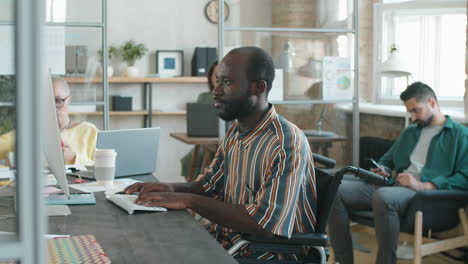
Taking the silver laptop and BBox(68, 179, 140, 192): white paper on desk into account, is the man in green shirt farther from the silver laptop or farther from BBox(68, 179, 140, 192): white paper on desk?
BBox(68, 179, 140, 192): white paper on desk

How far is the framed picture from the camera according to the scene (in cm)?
706

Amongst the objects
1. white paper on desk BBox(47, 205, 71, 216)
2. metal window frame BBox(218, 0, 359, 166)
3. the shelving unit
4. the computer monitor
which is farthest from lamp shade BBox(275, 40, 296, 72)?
the shelving unit

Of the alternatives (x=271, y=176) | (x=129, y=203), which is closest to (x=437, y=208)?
(x=271, y=176)

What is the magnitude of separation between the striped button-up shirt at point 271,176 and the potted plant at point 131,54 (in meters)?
4.76

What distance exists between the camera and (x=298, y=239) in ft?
5.93

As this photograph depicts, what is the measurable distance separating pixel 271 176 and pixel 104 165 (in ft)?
2.38

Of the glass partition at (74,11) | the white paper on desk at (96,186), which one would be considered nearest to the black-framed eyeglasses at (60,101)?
the white paper on desk at (96,186)

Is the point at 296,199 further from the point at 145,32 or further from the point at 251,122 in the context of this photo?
the point at 145,32

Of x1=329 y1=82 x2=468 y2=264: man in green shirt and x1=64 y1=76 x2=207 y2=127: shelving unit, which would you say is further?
x1=64 y1=76 x2=207 y2=127: shelving unit

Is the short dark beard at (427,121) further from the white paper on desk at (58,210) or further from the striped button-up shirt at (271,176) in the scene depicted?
the white paper on desk at (58,210)

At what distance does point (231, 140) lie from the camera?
7.09 feet

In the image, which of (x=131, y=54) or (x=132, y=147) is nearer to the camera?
(x=132, y=147)

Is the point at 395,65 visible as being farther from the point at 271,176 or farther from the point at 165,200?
the point at 165,200

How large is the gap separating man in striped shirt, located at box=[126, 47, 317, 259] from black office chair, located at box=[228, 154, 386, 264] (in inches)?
1.0
